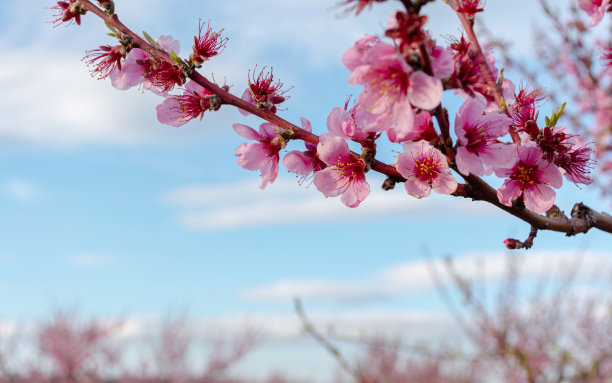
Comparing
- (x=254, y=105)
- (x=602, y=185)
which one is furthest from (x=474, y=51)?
(x=602, y=185)

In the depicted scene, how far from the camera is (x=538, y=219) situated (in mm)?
1788

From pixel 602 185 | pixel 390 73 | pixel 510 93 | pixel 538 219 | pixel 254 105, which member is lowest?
pixel 538 219

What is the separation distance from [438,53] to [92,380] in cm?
1174

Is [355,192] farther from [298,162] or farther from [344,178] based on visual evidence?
[298,162]

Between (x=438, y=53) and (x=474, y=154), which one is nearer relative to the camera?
(x=438, y=53)

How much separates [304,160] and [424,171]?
0.41 m

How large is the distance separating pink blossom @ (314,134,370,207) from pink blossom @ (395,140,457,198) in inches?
5.6

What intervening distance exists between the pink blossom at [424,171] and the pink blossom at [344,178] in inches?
5.6

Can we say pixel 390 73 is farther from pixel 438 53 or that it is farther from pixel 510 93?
pixel 510 93

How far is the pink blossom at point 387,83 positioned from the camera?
4.56 ft

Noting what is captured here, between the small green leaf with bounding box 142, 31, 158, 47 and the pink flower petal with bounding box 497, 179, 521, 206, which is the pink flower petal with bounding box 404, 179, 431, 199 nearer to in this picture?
the pink flower petal with bounding box 497, 179, 521, 206

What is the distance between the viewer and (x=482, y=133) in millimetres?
1669

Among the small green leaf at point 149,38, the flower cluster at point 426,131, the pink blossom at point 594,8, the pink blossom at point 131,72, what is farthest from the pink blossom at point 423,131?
the pink blossom at point 594,8

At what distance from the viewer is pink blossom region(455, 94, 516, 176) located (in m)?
1.65
